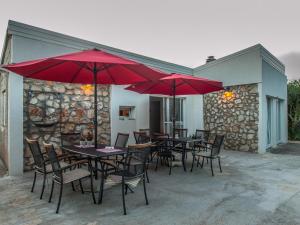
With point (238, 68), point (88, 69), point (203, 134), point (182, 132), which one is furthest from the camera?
point (238, 68)

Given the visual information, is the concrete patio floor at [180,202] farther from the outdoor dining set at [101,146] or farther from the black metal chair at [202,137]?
the black metal chair at [202,137]

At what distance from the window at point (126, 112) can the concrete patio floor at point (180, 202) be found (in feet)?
8.53

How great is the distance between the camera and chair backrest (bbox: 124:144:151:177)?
10.2 feet

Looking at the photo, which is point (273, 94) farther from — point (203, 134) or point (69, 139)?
point (69, 139)

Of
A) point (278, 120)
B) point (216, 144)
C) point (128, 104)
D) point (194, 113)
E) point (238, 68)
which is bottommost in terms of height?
point (216, 144)

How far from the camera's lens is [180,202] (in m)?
3.35

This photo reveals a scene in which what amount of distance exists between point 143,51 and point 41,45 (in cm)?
778

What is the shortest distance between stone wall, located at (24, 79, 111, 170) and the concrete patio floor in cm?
102

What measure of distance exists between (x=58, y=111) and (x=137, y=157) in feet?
10.5

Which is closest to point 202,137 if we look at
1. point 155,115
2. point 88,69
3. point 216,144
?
point 216,144

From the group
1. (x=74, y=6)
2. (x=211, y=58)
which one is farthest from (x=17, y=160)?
(x=211, y=58)

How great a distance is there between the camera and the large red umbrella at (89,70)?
3.27 m

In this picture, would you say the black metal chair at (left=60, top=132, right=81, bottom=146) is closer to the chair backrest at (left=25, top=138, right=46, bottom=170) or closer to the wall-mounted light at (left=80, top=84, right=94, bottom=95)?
the chair backrest at (left=25, top=138, right=46, bottom=170)

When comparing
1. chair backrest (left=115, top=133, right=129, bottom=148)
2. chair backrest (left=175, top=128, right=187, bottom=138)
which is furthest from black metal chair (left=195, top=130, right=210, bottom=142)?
chair backrest (left=115, top=133, right=129, bottom=148)
